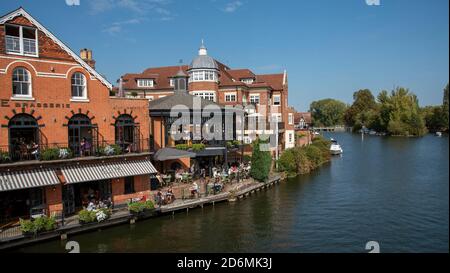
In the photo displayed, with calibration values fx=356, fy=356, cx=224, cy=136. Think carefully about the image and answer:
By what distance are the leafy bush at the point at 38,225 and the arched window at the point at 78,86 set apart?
784cm

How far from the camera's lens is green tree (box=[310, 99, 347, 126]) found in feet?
419

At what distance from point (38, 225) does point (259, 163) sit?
19632mm

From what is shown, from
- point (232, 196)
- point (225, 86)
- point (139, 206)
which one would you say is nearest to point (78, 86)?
point (139, 206)

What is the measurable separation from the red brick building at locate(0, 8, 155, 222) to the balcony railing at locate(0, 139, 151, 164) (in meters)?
0.05

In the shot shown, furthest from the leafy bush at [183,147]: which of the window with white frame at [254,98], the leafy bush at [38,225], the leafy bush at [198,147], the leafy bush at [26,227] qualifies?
the window with white frame at [254,98]

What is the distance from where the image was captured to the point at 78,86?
22125mm

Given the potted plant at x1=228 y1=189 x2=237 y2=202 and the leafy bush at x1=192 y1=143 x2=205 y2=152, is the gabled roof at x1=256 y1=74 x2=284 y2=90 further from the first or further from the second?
the potted plant at x1=228 y1=189 x2=237 y2=202

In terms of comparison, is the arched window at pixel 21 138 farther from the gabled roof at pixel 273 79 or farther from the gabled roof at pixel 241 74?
the gabled roof at pixel 273 79

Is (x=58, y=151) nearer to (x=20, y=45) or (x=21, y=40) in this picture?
(x=20, y=45)

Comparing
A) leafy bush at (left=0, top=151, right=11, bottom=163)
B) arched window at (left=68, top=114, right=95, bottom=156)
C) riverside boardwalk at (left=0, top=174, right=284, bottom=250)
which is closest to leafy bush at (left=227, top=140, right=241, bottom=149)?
riverside boardwalk at (left=0, top=174, right=284, bottom=250)

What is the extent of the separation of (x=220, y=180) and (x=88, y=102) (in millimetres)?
12637
